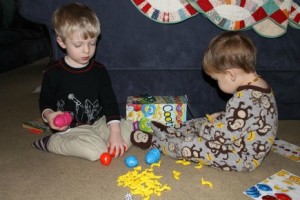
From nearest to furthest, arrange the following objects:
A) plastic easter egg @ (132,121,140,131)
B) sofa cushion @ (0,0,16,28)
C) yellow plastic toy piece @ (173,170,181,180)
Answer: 1. yellow plastic toy piece @ (173,170,181,180)
2. plastic easter egg @ (132,121,140,131)
3. sofa cushion @ (0,0,16,28)

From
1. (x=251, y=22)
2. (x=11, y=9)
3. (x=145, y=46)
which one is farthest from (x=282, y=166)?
(x=11, y=9)

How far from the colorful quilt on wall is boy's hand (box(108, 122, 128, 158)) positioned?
508mm

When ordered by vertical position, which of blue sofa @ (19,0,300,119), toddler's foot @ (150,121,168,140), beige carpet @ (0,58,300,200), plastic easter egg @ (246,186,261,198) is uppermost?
blue sofa @ (19,0,300,119)

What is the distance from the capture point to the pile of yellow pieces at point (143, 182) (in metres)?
0.97

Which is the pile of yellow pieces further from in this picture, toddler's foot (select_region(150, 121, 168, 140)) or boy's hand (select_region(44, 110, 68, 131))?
boy's hand (select_region(44, 110, 68, 131))

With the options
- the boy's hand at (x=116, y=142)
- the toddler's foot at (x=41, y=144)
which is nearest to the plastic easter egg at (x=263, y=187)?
the boy's hand at (x=116, y=142)

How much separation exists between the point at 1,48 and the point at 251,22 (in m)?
1.99

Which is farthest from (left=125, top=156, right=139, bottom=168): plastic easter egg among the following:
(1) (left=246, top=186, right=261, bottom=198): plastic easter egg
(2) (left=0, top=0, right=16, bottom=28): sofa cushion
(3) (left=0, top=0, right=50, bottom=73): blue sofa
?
(2) (left=0, top=0, right=16, bottom=28): sofa cushion

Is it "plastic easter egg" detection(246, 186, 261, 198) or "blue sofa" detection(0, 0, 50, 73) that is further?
"blue sofa" detection(0, 0, 50, 73)

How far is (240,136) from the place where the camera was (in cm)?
110

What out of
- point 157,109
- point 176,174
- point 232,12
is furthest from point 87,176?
point 232,12

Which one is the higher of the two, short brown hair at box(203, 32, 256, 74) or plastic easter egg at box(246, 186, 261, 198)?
short brown hair at box(203, 32, 256, 74)

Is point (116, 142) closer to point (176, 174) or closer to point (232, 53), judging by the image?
point (176, 174)

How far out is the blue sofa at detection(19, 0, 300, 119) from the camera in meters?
1.37
